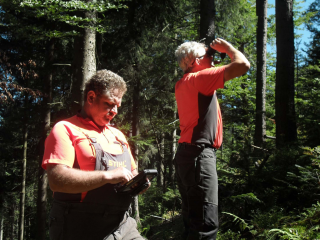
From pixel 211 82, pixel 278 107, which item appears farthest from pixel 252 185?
pixel 278 107

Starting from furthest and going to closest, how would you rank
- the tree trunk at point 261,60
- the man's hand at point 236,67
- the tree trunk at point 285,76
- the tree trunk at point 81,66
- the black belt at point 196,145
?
the tree trunk at point 261,60
the tree trunk at point 285,76
the tree trunk at point 81,66
the black belt at point 196,145
the man's hand at point 236,67

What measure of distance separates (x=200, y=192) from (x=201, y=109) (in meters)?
0.84

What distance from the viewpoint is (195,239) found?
264 cm

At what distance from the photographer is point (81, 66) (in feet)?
15.9

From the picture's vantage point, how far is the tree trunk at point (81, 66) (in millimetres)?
4789

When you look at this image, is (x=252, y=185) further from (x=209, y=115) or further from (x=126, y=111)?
(x=126, y=111)

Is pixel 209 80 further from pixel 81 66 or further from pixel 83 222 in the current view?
pixel 81 66

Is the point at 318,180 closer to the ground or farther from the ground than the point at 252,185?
farther from the ground

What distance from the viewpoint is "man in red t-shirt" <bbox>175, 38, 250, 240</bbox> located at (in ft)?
8.72

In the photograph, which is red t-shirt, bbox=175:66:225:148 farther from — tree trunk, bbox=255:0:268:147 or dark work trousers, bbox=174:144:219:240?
tree trunk, bbox=255:0:268:147

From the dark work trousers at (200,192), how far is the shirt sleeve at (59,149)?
1.30m

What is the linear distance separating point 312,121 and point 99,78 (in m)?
5.69

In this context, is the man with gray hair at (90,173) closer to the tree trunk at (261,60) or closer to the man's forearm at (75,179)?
the man's forearm at (75,179)

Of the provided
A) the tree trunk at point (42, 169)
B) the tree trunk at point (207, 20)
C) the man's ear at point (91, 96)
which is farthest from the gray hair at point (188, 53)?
the tree trunk at point (42, 169)
